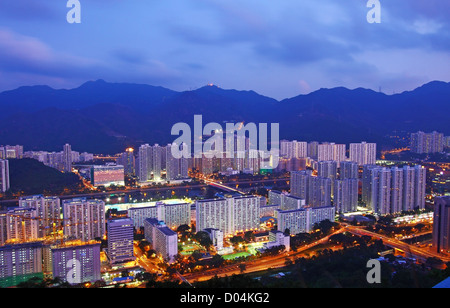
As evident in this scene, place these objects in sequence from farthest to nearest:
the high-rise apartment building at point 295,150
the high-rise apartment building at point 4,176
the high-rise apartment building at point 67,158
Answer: the high-rise apartment building at point 295,150 → the high-rise apartment building at point 67,158 → the high-rise apartment building at point 4,176

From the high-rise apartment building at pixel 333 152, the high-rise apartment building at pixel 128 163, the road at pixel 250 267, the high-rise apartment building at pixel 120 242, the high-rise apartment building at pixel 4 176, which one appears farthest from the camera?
the high-rise apartment building at pixel 333 152

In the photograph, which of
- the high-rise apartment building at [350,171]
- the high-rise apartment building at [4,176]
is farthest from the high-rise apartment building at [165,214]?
the high-rise apartment building at [4,176]

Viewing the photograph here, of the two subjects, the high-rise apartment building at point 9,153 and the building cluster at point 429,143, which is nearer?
the high-rise apartment building at point 9,153

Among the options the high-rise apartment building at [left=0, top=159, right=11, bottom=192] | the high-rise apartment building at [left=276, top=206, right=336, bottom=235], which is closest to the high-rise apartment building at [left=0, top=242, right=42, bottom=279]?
the high-rise apartment building at [left=276, top=206, right=336, bottom=235]

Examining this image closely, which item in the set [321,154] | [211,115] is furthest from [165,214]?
[211,115]

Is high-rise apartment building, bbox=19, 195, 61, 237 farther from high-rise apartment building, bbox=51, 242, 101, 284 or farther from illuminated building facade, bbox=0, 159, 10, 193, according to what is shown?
illuminated building facade, bbox=0, 159, 10, 193

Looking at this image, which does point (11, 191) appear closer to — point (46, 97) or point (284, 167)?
point (284, 167)

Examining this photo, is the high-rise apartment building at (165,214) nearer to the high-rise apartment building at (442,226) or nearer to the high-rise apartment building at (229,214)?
the high-rise apartment building at (229,214)

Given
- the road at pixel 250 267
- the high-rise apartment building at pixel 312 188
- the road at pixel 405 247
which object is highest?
the high-rise apartment building at pixel 312 188
